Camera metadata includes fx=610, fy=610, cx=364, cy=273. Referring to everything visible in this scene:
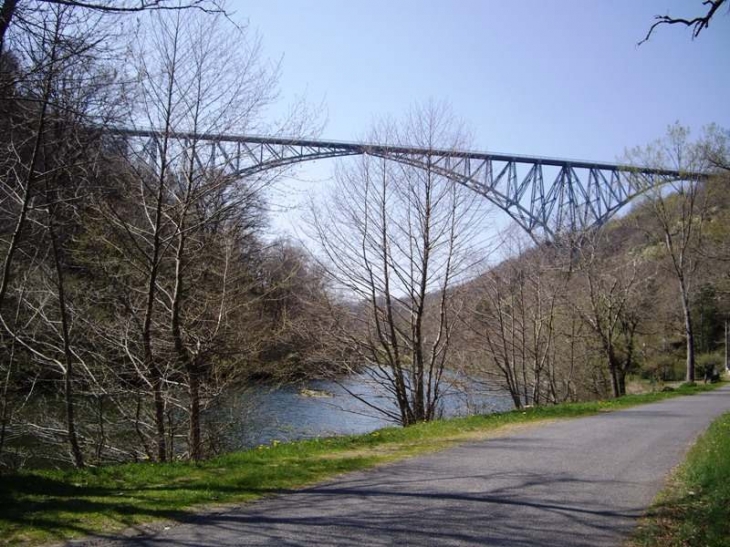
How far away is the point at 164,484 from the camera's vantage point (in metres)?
5.63

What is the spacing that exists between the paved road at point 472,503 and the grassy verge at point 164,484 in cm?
37

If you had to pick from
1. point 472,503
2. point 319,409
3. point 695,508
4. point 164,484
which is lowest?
point 695,508

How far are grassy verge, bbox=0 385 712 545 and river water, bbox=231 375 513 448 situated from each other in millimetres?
3751

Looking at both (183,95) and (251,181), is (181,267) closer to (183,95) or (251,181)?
(251,181)

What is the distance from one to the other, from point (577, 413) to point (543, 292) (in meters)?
7.76

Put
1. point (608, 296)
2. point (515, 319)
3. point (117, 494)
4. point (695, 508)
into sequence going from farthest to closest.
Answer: point (608, 296), point (515, 319), point (117, 494), point (695, 508)

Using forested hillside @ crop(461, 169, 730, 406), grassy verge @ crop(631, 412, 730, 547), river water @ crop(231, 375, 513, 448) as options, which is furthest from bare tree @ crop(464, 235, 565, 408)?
grassy verge @ crop(631, 412, 730, 547)

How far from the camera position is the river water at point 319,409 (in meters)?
12.0

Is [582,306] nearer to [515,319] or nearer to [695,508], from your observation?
[515,319]

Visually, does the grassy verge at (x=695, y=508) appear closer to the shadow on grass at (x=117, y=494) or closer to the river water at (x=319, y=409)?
the shadow on grass at (x=117, y=494)

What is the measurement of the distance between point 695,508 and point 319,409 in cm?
1263

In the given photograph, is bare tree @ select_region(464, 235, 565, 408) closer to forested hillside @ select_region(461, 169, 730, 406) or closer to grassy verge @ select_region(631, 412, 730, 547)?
forested hillside @ select_region(461, 169, 730, 406)

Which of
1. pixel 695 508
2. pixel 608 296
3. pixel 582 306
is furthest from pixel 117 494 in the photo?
pixel 608 296

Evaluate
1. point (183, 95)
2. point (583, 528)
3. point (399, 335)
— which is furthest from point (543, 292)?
point (583, 528)
